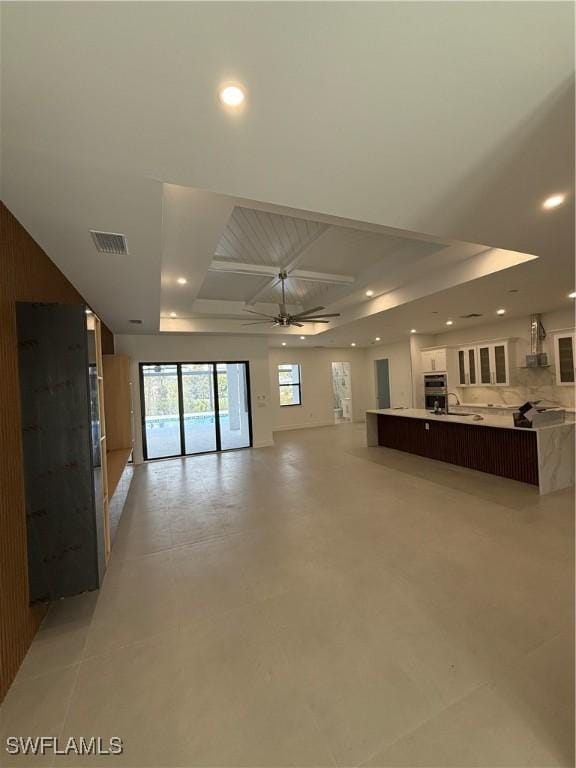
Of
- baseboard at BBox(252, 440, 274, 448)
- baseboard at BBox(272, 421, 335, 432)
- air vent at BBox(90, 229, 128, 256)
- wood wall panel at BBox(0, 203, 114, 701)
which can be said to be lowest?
baseboard at BBox(252, 440, 274, 448)

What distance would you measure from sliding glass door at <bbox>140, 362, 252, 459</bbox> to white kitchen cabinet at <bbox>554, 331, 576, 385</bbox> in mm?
Answer: 6679

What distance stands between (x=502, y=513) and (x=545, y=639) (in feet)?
6.22

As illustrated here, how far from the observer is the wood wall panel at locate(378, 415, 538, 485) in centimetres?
450

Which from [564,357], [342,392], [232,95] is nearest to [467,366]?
[564,357]

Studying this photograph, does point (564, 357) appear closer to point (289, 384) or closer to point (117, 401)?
point (289, 384)

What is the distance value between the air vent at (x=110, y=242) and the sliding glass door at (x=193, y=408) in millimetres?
4840

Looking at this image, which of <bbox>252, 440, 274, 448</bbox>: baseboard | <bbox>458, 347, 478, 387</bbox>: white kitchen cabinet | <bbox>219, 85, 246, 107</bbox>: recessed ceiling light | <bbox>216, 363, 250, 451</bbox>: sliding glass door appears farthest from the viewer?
<bbox>252, 440, 274, 448</bbox>: baseboard

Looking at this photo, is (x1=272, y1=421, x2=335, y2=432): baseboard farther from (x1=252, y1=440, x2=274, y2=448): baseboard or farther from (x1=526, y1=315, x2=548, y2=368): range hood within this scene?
(x1=526, y1=315, x2=548, y2=368): range hood

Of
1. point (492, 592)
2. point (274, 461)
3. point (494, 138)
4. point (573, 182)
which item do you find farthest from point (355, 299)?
point (492, 592)

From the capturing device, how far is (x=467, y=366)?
795cm

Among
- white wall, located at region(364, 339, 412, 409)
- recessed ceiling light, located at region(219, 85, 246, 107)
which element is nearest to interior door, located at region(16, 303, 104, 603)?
recessed ceiling light, located at region(219, 85, 246, 107)

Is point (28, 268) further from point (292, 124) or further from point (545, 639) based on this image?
point (545, 639)

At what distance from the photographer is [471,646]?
6.09 feet

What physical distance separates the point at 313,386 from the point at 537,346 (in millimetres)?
6236
